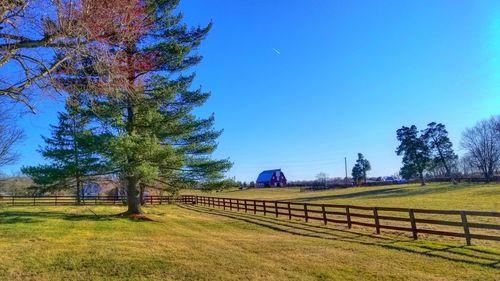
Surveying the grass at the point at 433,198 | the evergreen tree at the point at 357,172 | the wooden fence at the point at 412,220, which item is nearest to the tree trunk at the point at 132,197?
the grass at the point at 433,198

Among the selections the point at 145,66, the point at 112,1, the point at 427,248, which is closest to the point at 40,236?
the point at 145,66

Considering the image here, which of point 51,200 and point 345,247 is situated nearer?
point 345,247

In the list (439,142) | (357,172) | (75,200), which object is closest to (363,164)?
(357,172)

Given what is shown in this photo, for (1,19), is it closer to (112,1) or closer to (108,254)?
(112,1)

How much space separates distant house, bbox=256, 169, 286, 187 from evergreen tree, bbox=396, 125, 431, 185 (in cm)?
5511

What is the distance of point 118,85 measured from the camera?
774 cm

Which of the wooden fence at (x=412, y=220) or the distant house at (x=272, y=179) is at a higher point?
the distant house at (x=272, y=179)

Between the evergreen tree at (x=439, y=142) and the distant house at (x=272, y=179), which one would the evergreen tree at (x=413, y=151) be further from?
the distant house at (x=272, y=179)

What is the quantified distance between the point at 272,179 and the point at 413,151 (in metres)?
56.9

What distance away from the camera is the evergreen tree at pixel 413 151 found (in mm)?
65625

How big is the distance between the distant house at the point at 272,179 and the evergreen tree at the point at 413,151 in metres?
55.1

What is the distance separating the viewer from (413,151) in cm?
6638

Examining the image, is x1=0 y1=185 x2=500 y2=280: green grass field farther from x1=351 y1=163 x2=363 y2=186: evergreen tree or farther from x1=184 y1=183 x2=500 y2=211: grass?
x1=351 y1=163 x2=363 y2=186: evergreen tree

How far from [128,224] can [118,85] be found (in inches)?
454
